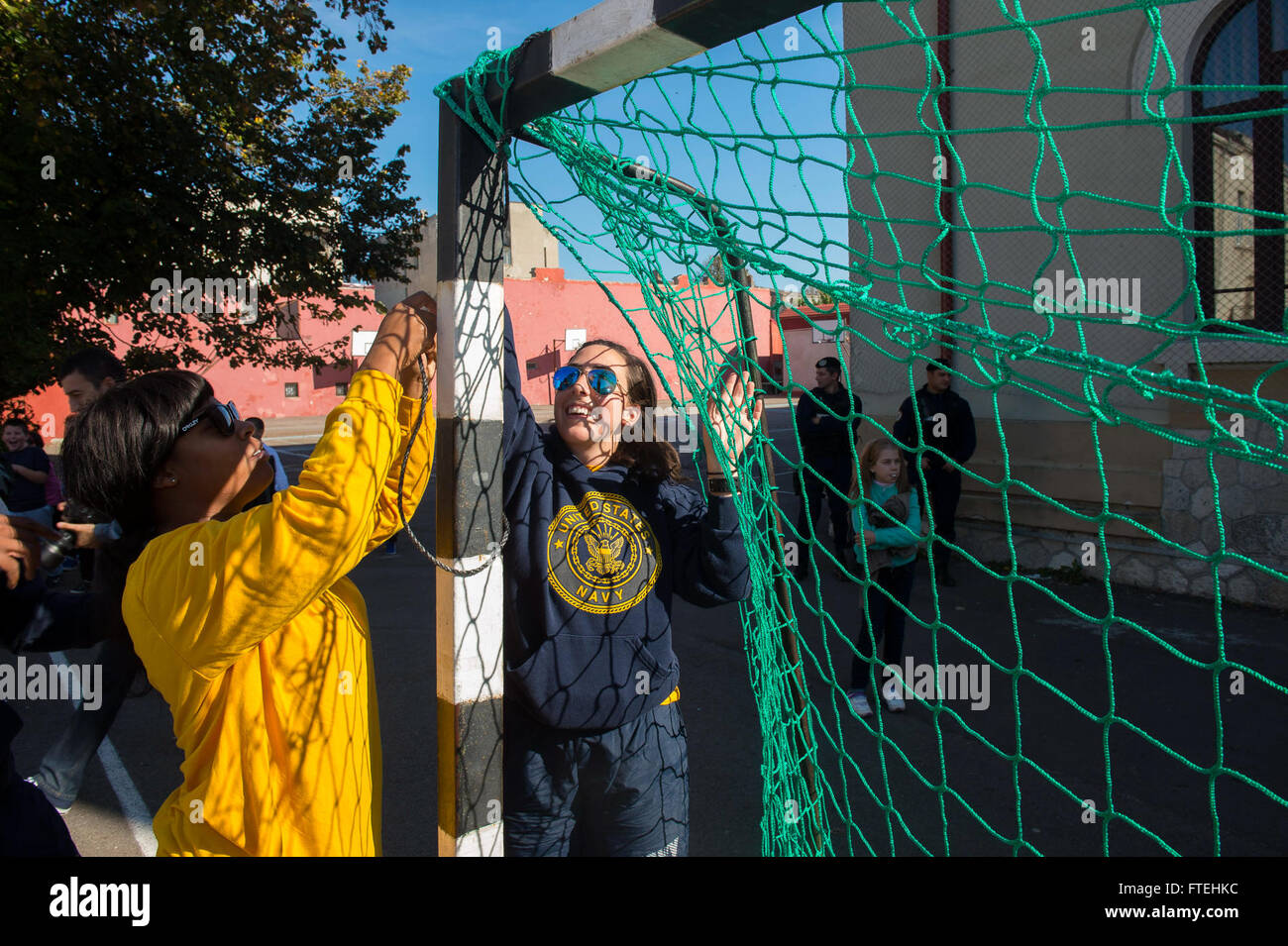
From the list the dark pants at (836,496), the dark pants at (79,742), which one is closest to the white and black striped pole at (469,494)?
the dark pants at (79,742)

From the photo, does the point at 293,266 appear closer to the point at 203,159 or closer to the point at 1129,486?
the point at 203,159

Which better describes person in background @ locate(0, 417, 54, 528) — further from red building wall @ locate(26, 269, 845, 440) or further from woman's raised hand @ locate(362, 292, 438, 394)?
red building wall @ locate(26, 269, 845, 440)

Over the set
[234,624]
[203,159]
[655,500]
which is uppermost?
[203,159]

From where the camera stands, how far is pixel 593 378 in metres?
1.86

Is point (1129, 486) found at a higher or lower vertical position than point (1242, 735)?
higher

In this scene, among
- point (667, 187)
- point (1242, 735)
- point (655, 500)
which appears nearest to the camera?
point (667, 187)

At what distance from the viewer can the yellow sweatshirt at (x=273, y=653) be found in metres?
1.24

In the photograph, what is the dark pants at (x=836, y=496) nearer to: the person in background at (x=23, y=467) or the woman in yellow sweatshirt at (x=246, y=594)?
the woman in yellow sweatshirt at (x=246, y=594)

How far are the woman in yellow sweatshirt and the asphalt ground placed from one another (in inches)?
49.0

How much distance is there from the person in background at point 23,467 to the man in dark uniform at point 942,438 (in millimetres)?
6523

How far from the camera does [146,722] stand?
4.24m

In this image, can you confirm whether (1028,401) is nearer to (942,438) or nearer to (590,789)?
(942,438)

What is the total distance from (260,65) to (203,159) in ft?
2.99
